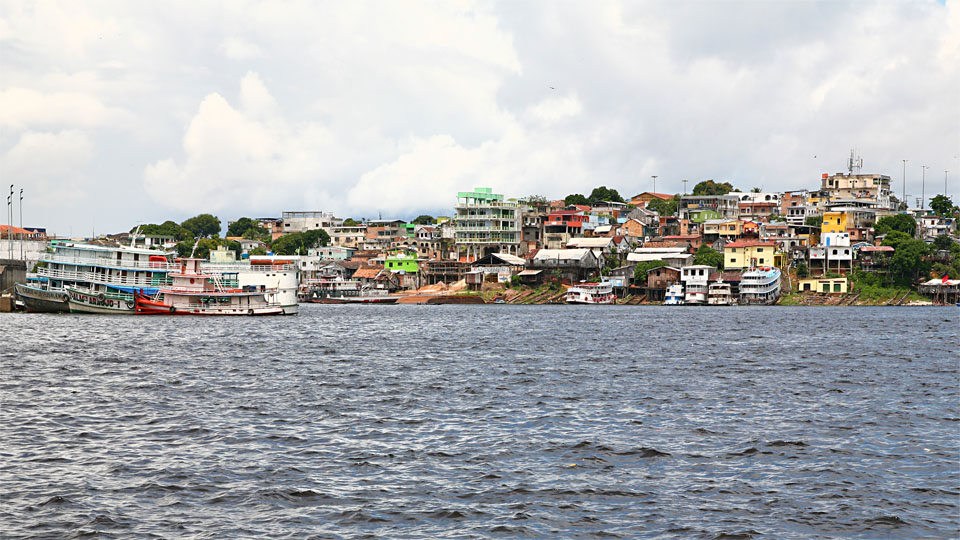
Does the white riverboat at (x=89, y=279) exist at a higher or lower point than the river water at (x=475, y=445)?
higher

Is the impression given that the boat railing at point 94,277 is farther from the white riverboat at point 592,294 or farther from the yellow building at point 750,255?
the yellow building at point 750,255

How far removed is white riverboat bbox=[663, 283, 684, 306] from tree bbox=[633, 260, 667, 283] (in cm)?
558

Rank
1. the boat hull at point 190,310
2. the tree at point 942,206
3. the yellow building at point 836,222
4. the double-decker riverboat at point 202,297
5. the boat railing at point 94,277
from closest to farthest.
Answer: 1. the boat railing at point 94,277
2. the boat hull at point 190,310
3. the double-decker riverboat at point 202,297
4. the yellow building at point 836,222
5. the tree at point 942,206

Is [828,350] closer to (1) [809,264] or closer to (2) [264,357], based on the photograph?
(2) [264,357]

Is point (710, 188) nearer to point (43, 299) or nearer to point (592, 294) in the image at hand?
point (592, 294)

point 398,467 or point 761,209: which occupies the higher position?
point 761,209

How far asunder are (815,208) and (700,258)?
31.0m

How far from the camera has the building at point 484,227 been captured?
6255 inches

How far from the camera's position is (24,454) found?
21.2 meters

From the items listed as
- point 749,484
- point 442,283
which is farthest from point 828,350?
point 442,283

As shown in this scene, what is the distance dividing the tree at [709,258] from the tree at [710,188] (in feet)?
188

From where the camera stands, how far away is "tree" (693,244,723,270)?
13200 cm

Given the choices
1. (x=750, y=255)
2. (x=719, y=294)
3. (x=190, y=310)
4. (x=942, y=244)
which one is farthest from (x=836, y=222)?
(x=190, y=310)

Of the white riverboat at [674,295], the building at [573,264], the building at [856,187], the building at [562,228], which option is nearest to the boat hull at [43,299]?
the building at [573,264]
